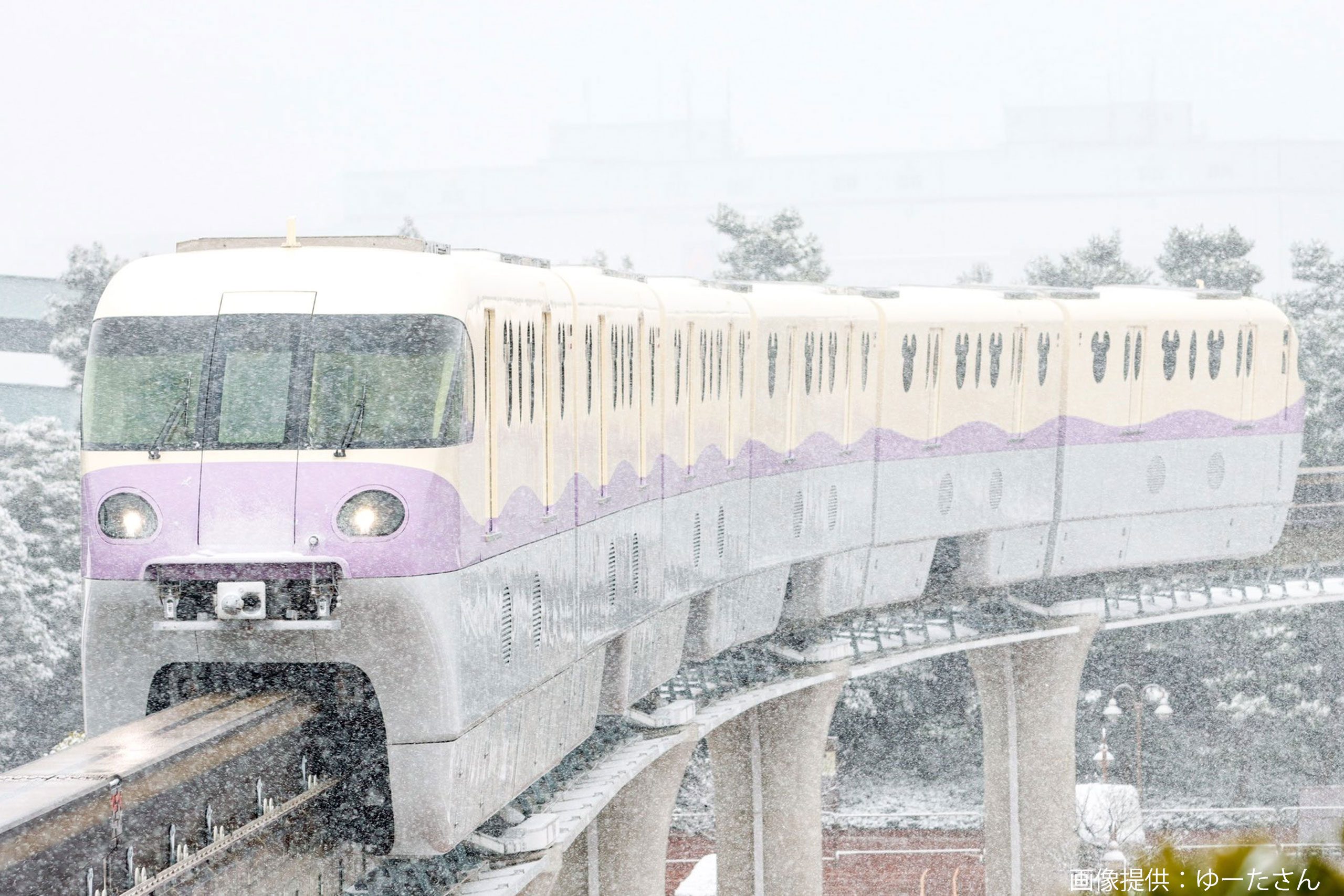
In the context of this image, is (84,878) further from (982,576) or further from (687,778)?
(687,778)

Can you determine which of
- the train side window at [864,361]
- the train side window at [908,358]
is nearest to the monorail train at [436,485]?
the train side window at [864,361]

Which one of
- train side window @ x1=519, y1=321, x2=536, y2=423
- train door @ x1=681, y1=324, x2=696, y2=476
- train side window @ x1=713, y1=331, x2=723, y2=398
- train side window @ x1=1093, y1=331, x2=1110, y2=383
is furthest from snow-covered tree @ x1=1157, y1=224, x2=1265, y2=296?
train side window @ x1=519, y1=321, x2=536, y2=423

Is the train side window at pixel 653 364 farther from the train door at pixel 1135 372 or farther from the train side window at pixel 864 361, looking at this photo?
the train door at pixel 1135 372

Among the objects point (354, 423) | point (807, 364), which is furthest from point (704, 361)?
point (354, 423)

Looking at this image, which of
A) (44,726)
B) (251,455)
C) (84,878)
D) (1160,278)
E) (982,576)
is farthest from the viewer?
(1160,278)

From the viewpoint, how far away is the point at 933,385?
26422 mm

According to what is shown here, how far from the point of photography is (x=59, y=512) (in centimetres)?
3838

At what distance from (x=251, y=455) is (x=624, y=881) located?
41.5 ft

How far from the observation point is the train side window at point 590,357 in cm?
1338

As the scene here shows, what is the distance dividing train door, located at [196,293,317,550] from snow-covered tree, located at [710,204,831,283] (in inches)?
1882

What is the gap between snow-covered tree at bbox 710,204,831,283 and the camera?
190 feet

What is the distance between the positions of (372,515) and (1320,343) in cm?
4835

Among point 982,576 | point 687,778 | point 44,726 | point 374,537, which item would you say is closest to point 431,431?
point 374,537

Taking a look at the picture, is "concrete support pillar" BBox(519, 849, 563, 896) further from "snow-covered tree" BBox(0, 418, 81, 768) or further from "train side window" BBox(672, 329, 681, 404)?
"snow-covered tree" BBox(0, 418, 81, 768)
